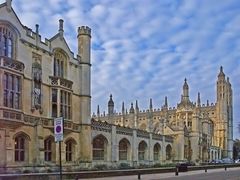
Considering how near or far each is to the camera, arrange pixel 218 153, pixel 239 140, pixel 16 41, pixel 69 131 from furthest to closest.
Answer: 1. pixel 239 140
2. pixel 218 153
3. pixel 69 131
4. pixel 16 41

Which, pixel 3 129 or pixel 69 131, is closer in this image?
pixel 3 129

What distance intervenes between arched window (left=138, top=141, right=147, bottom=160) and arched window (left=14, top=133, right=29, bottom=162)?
2472cm

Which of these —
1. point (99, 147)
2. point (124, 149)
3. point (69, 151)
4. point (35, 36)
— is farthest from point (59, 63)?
point (124, 149)

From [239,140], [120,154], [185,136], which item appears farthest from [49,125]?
[239,140]

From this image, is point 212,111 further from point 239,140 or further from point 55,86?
point 55,86

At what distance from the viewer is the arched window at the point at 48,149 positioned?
36.8 m

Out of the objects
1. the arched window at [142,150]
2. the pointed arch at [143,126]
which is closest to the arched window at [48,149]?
the arched window at [142,150]

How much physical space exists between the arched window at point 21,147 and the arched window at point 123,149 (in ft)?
60.1

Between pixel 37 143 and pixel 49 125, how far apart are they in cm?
241

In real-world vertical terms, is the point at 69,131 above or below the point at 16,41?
below

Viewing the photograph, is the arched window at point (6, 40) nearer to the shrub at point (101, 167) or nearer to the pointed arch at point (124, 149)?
the shrub at point (101, 167)

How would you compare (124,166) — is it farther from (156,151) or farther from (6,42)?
(6,42)

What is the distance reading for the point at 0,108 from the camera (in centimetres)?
3058

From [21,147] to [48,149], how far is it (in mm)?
3701
